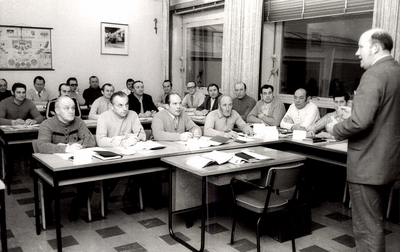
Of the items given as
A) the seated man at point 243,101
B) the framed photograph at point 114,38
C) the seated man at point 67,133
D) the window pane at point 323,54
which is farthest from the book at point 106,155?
Answer: the framed photograph at point 114,38

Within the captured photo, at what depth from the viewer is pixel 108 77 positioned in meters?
9.16

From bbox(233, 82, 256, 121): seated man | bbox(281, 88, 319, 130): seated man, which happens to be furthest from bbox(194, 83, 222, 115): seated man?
bbox(281, 88, 319, 130): seated man

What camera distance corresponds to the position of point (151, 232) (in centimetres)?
374

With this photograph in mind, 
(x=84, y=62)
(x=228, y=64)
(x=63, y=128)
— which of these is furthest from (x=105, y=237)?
(x=84, y=62)

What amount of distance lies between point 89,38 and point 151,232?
6215mm

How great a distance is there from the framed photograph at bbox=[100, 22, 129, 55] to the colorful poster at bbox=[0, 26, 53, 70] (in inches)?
47.0

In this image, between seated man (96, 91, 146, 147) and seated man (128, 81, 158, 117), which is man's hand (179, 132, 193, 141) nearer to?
seated man (96, 91, 146, 147)

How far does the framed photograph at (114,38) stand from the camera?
8.98 metres

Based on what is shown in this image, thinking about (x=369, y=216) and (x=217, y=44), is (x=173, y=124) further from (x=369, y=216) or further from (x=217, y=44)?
(x=217, y=44)

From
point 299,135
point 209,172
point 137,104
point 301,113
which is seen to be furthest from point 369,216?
point 137,104

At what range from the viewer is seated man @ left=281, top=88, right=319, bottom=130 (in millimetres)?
5504

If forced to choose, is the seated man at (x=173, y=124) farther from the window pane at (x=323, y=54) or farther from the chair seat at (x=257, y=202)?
the window pane at (x=323, y=54)

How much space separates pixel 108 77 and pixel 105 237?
6.09 m

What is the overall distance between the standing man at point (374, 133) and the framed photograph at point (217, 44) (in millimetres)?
5919
